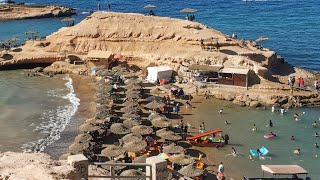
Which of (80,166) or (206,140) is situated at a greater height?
(80,166)

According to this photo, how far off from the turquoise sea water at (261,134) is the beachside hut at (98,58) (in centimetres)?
1531

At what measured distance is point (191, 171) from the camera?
28234mm

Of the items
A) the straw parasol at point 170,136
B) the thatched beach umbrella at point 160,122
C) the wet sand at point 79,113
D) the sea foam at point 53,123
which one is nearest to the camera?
the straw parasol at point 170,136

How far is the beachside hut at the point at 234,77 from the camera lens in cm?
4622

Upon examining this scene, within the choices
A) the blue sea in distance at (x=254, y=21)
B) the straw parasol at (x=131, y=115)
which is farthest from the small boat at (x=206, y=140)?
the blue sea in distance at (x=254, y=21)

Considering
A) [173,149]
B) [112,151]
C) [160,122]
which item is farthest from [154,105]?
[112,151]

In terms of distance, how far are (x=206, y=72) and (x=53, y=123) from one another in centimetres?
1692

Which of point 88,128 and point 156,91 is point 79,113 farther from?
point 156,91

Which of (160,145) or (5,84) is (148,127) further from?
(5,84)

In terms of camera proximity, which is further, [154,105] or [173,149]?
[154,105]

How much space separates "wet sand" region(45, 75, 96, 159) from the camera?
3409 cm

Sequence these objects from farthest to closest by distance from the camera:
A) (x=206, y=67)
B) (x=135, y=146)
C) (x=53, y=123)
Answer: (x=206, y=67) < (x=53, y=123) < (x=135, y=146)

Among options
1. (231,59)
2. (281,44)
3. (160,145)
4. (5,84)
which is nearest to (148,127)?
(160,145)

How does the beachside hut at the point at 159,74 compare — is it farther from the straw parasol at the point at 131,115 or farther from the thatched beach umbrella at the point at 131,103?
the straw parasol at the point at 131,115
